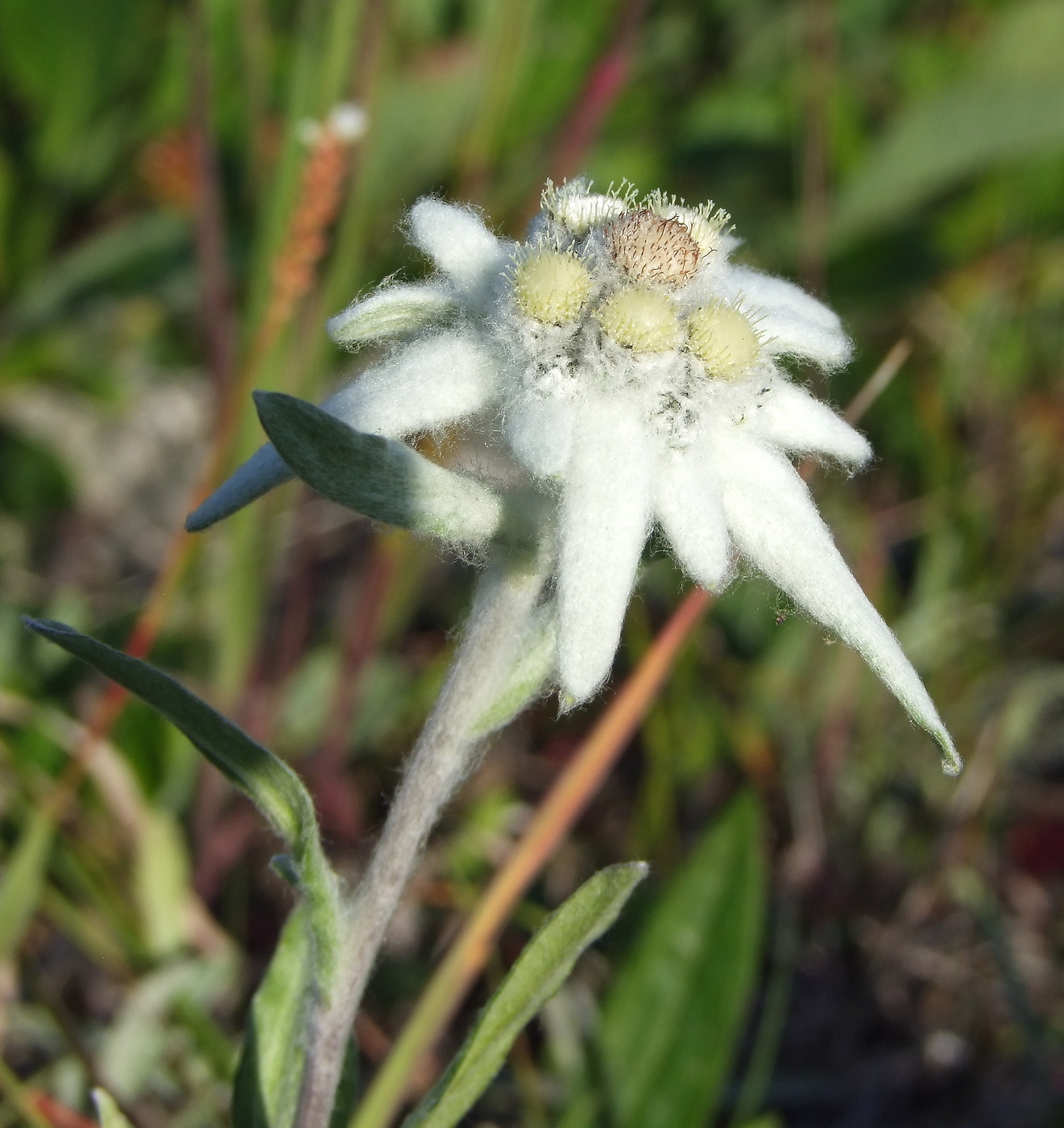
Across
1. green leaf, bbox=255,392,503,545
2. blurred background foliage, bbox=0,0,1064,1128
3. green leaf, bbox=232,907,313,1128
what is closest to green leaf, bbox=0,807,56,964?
blurred background foliage, bbox=0,0,1064,1128

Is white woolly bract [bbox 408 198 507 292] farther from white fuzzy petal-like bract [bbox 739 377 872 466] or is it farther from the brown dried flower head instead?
white fuzzy petal-like bract [bbox 739 377 872 466]

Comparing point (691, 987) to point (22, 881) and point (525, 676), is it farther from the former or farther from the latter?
point (22, 881)

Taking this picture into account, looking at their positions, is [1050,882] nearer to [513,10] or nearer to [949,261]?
[949,261]

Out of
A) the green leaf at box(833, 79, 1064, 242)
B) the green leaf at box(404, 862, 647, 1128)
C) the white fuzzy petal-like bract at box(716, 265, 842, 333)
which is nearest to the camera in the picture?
the green leaf at box(404, 862, 647, 1128)

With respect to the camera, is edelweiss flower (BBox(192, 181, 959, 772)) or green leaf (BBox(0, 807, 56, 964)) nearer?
edelweiss flower (BBox(192, 181, 959, 772))

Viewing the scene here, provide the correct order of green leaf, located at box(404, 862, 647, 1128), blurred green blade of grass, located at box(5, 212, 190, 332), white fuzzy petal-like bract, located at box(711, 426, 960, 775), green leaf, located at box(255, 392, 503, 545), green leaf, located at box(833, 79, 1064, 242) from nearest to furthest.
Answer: green leaf, located at box(255, 392, 503, 545), white fuzzy petal-like bract, located at box(711, 426, 960, 775), green leaf, located at box(404, 862, 647, 1128), blurred green blade of grass, located at box(5, 212, 190, 332), green leaf, located at box(833, 79, 1064, 242)

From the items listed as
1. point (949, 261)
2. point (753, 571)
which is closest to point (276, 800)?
point (753, 571)

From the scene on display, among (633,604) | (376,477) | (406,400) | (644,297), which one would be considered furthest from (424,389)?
(633,604)
